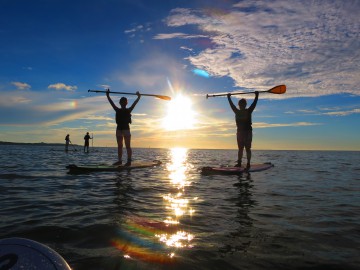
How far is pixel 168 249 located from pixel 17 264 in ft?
6.11

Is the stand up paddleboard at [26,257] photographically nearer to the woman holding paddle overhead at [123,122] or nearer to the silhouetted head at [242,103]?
the woman holding paddle overhead at [123,122]

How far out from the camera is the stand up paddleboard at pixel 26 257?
2.11 metres

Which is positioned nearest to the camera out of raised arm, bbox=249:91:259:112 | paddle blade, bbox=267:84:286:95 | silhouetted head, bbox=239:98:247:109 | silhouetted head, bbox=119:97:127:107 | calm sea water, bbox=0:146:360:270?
calm sea water, bbox=0:146:360:270

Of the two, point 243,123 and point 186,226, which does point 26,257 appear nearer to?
point 186,226

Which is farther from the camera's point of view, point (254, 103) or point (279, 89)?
point (279, 89)

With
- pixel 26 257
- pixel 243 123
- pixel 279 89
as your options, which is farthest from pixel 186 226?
pixel 279 89

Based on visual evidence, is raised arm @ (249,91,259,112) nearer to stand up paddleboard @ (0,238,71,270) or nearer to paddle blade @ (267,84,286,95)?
paddle blade @ (267,84,286,95)

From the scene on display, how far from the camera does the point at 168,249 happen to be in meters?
3.58

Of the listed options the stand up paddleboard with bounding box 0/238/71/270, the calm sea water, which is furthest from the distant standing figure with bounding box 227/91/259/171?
the stand up paddleboard with bounding box 0/238/71/270

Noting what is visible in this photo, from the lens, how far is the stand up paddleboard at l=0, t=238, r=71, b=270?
6.91ft

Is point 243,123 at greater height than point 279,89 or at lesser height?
lesser

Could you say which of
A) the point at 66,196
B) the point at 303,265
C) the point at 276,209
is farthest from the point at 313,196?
the point at 66,196

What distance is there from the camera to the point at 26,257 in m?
2.19

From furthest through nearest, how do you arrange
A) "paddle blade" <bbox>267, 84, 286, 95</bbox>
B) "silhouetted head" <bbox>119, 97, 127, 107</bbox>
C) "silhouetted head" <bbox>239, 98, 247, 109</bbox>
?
"paddle blade" <bbox>267, 84, 286, 95</bbox> < "silhouetted head" <bbox>119, 97, 127, 107</bbox> < "silhouetted head" <bbox>239, 98, 247, 109</bbox>
